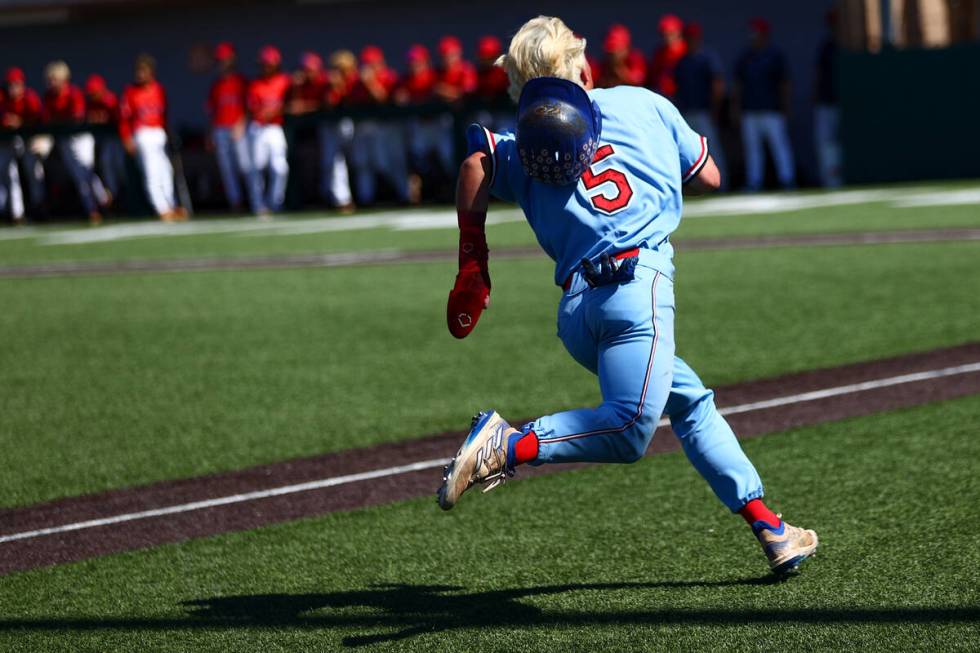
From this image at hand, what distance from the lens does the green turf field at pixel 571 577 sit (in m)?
3.66

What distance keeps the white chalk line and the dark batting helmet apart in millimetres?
956

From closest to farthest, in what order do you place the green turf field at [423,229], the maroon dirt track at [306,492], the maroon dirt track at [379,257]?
the maroon dirt track at [306,492]
the maroon dirt track at [379,257]
the green turf field at [423,229]

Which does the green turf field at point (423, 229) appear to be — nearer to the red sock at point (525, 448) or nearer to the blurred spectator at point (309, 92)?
the blurred spectator at point (309, 92)

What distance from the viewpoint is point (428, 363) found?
806cm

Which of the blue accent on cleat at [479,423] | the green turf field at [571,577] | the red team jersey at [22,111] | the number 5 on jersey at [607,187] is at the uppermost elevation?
the red team jersey at [22,111]

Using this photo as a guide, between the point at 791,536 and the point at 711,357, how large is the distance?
12.5 feet

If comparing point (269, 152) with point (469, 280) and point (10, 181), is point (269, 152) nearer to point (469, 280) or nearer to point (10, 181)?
point (10, 181)

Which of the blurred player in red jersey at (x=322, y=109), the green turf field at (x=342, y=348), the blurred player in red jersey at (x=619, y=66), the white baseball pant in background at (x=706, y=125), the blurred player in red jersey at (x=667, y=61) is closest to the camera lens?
the green turf field at (x=342, y=348)

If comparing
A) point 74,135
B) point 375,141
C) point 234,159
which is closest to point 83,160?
point 74,135

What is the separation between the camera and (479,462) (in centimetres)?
362

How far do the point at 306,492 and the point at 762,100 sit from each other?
1525 cm

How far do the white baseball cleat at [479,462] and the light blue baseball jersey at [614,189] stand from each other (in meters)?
0.50

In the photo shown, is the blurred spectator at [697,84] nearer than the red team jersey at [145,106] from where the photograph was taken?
Yes

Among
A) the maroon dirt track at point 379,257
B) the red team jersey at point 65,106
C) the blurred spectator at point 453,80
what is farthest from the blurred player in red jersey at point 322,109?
the maroon dirt track at point 379,257
